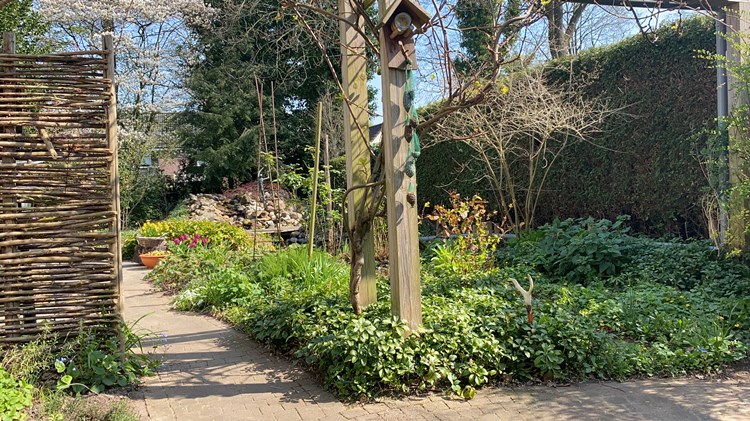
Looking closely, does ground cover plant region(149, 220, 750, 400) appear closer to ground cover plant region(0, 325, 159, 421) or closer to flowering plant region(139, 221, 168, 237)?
ground cover plant region(0, 325, 159, 421)

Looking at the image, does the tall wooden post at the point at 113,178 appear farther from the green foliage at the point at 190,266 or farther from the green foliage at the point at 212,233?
the green foliage at the point at 212,233

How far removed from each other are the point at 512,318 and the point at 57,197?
3073 mm

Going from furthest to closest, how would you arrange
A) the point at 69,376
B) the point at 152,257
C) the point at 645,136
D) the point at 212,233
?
the point at 212,233 → the point at 152,257 → the point at 645,136 → the point at 69,376

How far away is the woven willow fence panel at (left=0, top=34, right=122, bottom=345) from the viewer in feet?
11.4

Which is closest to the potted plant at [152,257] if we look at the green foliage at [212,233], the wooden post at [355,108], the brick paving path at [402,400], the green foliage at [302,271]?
the green foliage at [212,233]

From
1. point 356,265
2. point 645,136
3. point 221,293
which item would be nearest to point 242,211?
point 221,293

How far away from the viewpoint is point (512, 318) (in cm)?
387

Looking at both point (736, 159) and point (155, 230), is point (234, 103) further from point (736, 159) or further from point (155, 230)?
point (736, 159)

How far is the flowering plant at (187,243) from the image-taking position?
29.1 ft


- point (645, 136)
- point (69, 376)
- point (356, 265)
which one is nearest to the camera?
point (69, 376)

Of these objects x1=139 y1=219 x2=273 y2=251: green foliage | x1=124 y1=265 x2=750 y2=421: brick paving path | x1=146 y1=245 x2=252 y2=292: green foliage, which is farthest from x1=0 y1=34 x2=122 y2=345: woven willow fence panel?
x1=139 y1=219 x2=273 y2=251: green foliage

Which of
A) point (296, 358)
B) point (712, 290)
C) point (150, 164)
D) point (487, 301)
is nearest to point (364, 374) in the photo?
point (296, 358)

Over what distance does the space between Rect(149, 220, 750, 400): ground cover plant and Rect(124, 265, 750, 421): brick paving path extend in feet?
0.49

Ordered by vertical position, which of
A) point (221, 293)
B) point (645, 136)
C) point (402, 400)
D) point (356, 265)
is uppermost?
point (645, 136)
